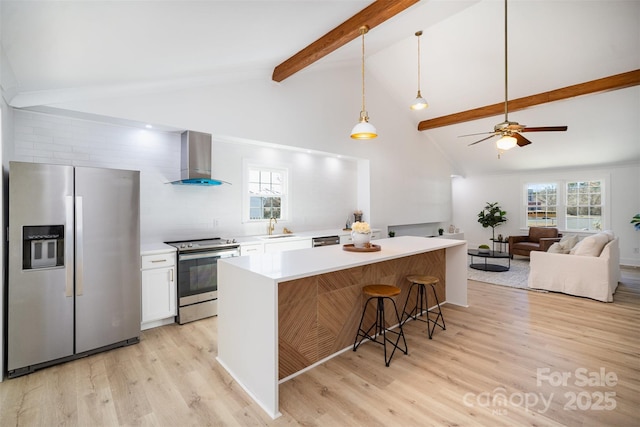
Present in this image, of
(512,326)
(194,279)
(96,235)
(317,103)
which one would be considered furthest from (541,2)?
(96,235)

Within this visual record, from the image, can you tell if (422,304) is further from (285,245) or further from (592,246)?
(592,246)

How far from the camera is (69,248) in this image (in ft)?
8.68

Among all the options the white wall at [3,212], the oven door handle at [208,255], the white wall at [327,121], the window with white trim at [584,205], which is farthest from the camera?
the window with white trim at [584,205]

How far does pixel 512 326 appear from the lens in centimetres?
343

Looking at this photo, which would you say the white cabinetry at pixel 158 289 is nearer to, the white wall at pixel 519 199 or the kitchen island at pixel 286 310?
the kitchen island at pixel 286 310

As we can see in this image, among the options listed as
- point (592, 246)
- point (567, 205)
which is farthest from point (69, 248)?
point (567, 205)

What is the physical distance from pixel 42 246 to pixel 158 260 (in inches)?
39.4

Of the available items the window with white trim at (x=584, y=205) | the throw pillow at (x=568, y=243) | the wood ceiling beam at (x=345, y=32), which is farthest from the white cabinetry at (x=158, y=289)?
the window with white trim at (x=584, y=205)

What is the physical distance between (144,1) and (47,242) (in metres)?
2.17

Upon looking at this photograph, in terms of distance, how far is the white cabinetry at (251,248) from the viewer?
399 cm

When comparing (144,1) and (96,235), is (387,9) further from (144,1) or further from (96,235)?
(96,235)

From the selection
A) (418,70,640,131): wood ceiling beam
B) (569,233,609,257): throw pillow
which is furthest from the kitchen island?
(418,70,640,131): wood ceiling beam

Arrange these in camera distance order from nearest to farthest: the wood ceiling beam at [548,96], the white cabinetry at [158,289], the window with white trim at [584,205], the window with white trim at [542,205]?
1. the white cabinetry at [158,289]
2. the wood ceiling beam at [548,96]
3. the window with white trim at [584,205]
4. the window with white trim at [542,205]

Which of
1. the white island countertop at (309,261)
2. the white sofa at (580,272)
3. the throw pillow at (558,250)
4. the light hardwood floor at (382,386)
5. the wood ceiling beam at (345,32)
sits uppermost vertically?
the wood ceiling beam at (345,32)
